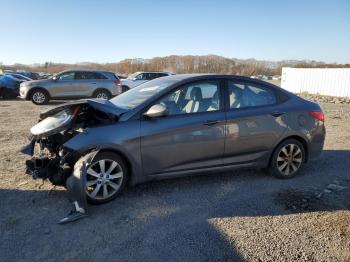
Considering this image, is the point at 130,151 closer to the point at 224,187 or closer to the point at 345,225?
the point at 224,187

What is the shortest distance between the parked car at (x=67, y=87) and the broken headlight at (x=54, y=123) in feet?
39.7

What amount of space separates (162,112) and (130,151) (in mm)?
651

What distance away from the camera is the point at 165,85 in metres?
5.02

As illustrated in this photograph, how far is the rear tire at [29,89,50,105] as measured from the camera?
55.0 ft

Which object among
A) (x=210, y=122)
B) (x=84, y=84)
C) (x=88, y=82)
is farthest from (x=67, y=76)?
(x=210, y=122)

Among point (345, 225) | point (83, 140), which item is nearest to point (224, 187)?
point (345, 225)

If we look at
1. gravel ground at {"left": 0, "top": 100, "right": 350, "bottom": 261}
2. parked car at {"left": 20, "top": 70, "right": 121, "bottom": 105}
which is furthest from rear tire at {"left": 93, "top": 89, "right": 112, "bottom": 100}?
gravel ground at {"left": 0, "top": 100, "right": 350, "bottom": 261}

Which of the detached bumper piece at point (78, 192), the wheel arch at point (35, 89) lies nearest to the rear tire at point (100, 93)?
the wheel arch at point (35, 89)

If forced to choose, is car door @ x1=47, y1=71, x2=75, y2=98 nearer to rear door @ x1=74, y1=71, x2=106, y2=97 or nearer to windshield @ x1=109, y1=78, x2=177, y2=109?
rear door @ x1=74, y1=71, x2=106, y2=97

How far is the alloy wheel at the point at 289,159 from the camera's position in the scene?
5.54 metres

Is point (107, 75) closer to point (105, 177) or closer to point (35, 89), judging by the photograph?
point (35, 89)

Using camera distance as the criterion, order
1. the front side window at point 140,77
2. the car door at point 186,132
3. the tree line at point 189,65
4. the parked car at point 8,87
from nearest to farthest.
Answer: the car door at point 186,132 < the parked car at point 8,87 < the front side window at point 140,77 < the tree line at point 189,65

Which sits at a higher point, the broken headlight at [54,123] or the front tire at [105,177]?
the broken headlight at [54,123]

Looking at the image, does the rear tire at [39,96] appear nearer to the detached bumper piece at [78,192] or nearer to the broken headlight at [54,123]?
the broken headlight at [54,123]
